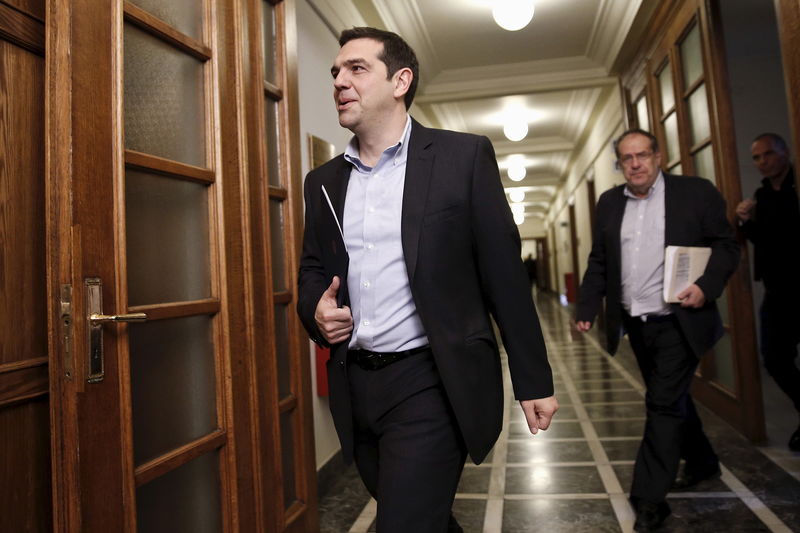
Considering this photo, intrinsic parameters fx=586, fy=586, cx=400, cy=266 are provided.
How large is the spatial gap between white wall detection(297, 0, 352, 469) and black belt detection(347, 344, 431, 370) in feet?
5.69

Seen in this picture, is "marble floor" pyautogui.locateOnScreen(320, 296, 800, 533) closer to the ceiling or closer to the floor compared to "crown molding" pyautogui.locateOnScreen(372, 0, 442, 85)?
closer to the floor

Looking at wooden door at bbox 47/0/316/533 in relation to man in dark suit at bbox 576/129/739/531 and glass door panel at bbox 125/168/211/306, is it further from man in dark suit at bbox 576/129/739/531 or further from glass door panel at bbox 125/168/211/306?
man in dark suit at bbox 576/129/739/531

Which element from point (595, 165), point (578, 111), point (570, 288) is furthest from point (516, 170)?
point (570, 288)

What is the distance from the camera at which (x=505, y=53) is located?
19.0 ft

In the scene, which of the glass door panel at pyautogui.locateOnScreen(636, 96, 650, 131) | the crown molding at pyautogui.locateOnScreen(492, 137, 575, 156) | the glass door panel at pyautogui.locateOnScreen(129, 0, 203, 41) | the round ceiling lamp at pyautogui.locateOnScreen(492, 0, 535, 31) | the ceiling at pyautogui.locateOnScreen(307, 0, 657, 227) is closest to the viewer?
the glass door panel at pyautogui.locateOnScreen(129, 0, 203, 41)

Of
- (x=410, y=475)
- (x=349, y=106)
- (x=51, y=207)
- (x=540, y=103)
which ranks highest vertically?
(x=540, y=103)

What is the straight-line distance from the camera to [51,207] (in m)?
1.26

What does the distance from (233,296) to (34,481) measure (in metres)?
0.72

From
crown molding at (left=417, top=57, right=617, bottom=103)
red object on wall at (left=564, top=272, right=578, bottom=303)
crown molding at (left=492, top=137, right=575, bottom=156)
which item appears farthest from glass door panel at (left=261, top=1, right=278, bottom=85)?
red object on wall at (left=564, top=272, right=578, bottom=303)

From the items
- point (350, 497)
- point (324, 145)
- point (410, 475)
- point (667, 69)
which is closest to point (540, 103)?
point (667, 69)

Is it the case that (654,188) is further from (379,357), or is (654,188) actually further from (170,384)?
(170,384)

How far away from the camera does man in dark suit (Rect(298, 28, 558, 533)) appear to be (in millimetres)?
1274

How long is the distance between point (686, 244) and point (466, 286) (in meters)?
1.54

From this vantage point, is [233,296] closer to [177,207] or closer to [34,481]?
[177,207]
